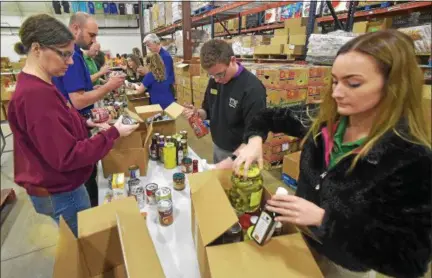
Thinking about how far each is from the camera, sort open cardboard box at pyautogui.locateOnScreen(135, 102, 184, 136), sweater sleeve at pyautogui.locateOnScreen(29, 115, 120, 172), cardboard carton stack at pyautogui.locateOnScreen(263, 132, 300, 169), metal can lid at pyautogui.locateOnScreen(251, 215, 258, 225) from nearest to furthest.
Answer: metal can lid at pyautogui.locateOnScreen(251, 215, 258, 225) < sweater sleeve at pyautogui.locateOnScreen(29, 115, 120, 172) < open cardboard box at pyautogui.locateOnScreen(135, 102, 184, 136) < cardboard carton stack at pyautogui.locateOnScreen(263, 132, 300, 169)

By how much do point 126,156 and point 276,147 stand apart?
2121mm

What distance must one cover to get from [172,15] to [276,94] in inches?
180

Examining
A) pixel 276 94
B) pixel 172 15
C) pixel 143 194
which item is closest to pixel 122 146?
pixel 143 194

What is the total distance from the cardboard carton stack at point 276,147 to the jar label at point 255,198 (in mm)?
2339

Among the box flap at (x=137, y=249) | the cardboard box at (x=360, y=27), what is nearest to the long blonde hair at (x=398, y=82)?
the box flap at (x=137, y=249)

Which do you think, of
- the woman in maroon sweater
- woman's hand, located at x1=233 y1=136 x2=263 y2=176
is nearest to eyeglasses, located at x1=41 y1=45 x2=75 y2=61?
the woman in maroon sweater

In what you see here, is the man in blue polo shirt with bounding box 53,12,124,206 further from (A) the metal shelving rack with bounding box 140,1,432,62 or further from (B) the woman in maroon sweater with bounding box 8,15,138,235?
(A) the metal shelving rack with bounding box 140,1,432,62

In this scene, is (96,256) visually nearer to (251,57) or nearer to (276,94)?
(276,94)

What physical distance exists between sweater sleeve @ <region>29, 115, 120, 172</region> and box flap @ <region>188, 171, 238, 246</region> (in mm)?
495

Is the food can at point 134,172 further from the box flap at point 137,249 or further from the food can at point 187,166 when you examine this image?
the box flap at point 137,249

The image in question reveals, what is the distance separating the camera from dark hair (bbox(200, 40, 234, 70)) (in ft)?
5.31

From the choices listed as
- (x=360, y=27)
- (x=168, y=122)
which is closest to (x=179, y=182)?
(x=168, y=122)

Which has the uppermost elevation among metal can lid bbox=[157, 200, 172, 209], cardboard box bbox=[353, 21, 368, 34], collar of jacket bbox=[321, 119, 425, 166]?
cardboard box bbox=[353, 21, 368, 34]

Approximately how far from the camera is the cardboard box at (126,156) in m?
1.61
